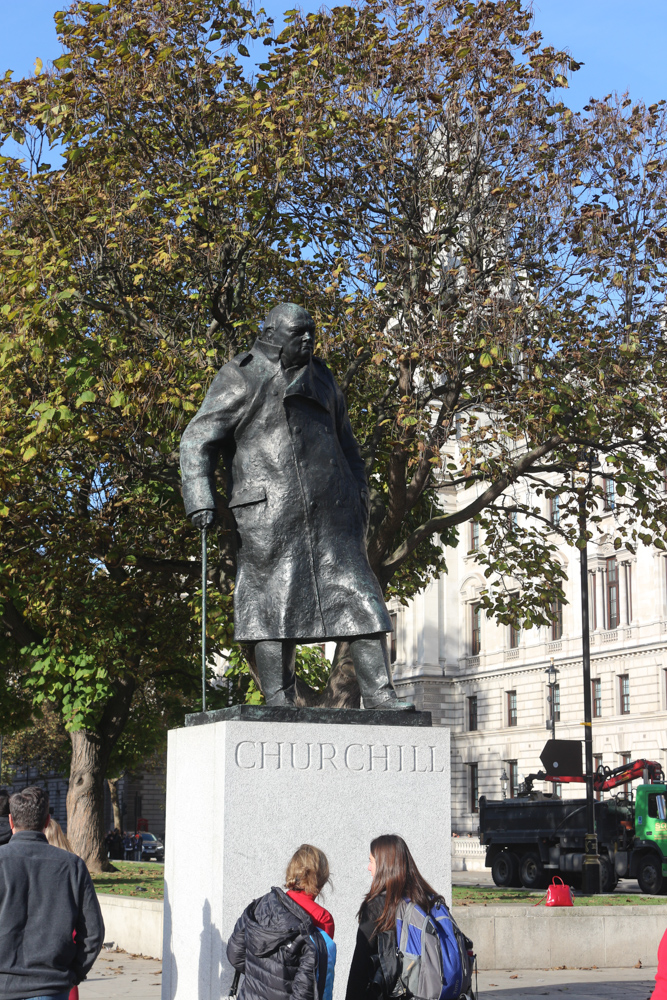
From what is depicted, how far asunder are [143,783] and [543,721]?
27877 millimetres

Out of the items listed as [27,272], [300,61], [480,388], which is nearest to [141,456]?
[27,272]

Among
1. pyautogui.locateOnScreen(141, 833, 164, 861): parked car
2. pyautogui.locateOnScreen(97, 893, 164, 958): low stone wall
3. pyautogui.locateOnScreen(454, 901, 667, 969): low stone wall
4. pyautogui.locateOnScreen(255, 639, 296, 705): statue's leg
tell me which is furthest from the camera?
pyautogui.locateOnScreen(141, 833, 164, 861): parked car

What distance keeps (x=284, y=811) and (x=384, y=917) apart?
5.97 ft

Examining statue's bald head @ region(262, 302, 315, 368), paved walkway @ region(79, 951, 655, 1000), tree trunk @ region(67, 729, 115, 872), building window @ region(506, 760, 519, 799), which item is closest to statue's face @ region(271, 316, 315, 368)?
statue's bald head @ region(262, 302, 315, 368)

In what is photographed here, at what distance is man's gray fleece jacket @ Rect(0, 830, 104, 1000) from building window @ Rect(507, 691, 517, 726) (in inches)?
2387

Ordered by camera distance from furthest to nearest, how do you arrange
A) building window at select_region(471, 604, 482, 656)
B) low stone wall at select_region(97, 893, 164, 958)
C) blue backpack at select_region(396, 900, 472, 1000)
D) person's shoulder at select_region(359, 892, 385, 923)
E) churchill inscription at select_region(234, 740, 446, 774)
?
building window at select_region(471, 604, 482, 656), low stone wall at select_region(97, 893, 164, 958), churchill inscription at select_region(234, 740, 446, 774), person's shoulder at select_region(359, 892, 385, 923), blue backpack at select_region(396, 900, 472, 1000)

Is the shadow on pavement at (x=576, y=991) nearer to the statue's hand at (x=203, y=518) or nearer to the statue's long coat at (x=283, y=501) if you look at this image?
the statue's long coat at (x=283, y=501)

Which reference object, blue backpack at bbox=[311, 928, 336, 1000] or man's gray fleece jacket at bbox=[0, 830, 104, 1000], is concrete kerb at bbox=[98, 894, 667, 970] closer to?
blue backpack at bbox=[311, 928, 336, 1000]

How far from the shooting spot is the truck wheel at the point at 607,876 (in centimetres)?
2936

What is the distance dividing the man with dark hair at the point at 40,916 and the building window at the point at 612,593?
173ft

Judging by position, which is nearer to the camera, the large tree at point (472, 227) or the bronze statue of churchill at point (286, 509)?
the bronze statue of churchill at point (286, 509)

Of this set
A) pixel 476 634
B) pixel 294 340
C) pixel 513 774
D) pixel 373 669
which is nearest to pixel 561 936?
pixel 373 669

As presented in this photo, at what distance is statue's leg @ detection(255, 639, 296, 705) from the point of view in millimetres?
7152

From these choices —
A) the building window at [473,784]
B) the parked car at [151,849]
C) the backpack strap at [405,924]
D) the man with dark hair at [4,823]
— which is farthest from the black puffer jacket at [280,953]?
the building window at [473,784]
